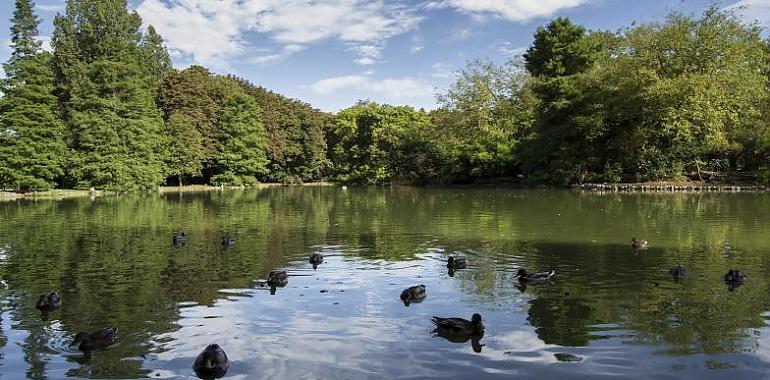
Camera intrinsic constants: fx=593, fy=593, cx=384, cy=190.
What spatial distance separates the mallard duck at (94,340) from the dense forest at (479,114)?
41813 mm

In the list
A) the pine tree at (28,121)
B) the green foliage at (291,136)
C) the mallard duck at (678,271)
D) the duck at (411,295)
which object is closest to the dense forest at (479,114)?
the pine tree at (28,121)

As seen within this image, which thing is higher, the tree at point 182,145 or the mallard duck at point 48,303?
the tree at point 182,145

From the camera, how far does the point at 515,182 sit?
5738cm

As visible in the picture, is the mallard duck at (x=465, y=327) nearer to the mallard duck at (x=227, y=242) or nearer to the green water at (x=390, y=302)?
the green water at (x=390, y=302)

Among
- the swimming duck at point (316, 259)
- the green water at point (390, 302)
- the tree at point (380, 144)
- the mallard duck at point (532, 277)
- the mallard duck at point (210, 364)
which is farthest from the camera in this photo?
the tree at point (380, 144)

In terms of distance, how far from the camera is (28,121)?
152 ft

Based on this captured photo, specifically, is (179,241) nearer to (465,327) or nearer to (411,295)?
(411,295)

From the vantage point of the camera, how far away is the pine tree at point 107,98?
51.2 meters

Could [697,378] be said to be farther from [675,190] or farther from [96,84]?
[96,84]

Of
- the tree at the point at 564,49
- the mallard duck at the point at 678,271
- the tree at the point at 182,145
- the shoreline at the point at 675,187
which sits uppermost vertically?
the tree at the point at 564,49

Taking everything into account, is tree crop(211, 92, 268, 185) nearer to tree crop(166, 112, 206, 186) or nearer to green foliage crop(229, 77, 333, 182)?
tree crop(166, 112, 206, 186)

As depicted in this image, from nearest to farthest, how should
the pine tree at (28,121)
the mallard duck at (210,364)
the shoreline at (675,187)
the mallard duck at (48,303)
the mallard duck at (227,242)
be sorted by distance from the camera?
the mallard duck at (210,364) → the mallard duck at (48,303) → the mallard duck at (227,242) → the shoreline at (675,187) → the pine tree at (28,121)

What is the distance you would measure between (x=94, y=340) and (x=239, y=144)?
61.8 meters

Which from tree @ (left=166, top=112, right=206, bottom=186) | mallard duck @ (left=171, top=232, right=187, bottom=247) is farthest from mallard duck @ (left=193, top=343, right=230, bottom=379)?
tree @ (left=166, top=112, right=206, bottom=186)
